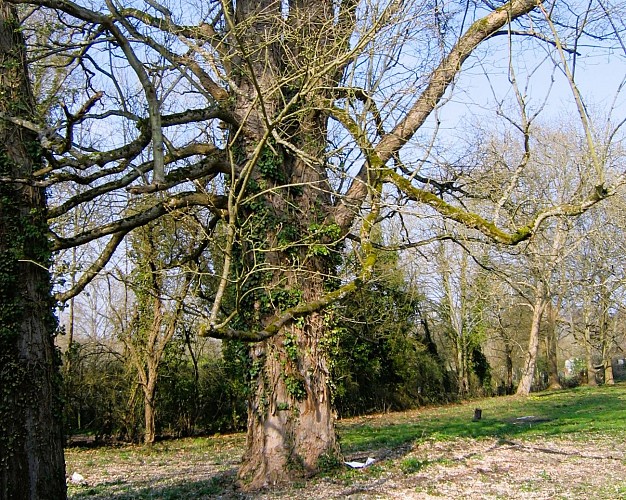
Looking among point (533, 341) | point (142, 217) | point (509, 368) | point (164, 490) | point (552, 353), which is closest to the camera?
point (142, 217)

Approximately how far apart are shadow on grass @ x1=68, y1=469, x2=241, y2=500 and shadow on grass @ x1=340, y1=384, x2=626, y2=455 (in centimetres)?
298

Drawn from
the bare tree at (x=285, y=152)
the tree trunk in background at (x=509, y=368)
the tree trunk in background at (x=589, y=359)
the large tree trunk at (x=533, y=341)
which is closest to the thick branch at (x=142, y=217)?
the bare tree at (x=285, y=152)

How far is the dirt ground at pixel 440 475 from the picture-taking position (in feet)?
23.7

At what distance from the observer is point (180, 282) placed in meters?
14.4

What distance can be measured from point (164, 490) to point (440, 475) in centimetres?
378

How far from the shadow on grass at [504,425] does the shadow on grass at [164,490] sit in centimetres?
298

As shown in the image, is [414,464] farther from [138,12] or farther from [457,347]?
[457,347]

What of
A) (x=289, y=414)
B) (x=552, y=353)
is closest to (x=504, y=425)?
(x=289, y=414)

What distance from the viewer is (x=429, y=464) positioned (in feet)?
29.0

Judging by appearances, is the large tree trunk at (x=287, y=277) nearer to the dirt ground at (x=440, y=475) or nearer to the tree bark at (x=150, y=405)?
the dirt ground at (x=440, y=475)

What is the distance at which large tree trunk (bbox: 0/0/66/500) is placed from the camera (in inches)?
259

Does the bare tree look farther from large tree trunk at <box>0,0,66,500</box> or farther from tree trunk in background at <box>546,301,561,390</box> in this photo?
tree trunk in background at <box>546,301,561,390</box>

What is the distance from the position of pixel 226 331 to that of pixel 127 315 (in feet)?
38.1

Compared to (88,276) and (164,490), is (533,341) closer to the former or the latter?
(164,490)
